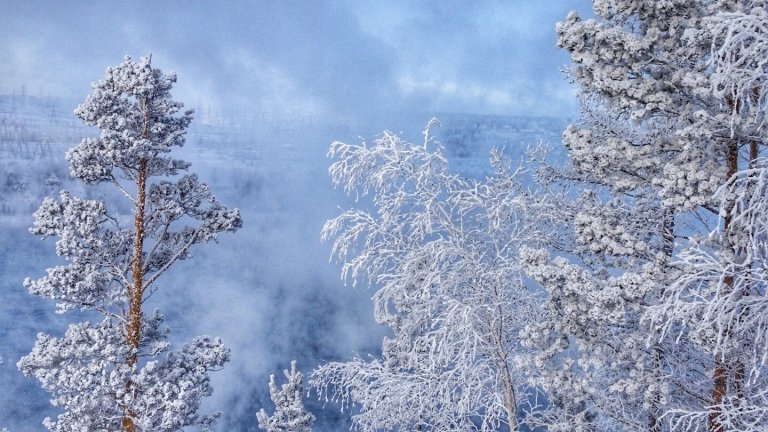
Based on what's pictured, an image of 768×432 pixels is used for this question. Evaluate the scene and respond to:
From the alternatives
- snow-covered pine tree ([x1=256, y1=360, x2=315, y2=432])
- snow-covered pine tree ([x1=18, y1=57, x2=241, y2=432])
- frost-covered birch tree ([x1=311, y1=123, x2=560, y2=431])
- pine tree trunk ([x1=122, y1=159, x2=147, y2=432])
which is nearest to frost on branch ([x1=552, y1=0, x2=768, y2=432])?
frost-covered birch tree ([x1=311, y1=123, x2=560, y2=431])

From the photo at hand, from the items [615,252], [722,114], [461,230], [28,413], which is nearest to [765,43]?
[722,114]

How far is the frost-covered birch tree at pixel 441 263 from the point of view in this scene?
303 inches

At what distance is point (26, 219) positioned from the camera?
152 feet

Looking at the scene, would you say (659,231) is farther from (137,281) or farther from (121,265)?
(121,265)

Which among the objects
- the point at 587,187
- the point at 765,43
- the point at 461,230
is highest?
the point at 765,43

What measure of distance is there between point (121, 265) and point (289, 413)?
5.84 m

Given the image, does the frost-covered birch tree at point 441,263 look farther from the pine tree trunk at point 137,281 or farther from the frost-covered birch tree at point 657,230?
the pine tree trunk at point 137,281

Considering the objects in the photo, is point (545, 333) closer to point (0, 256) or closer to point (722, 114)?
point (722, 114)

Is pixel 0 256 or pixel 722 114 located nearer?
pixel 722 114

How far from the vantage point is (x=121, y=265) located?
815cm

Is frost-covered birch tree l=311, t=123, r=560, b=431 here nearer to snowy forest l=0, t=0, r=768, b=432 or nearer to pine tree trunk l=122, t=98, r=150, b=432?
snowy forest l=0, t=0, r=768, b=432

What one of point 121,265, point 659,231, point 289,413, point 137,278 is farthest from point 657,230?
point 289,413

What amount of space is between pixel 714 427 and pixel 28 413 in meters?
42.3

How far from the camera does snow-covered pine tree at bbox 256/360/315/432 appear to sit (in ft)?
41.3
